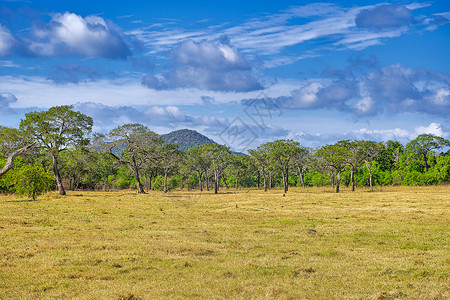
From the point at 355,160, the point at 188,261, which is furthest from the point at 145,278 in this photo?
the point at 355,160

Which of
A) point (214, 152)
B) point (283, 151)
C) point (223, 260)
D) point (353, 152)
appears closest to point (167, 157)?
point (214, 152)

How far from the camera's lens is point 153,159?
69.6 metres

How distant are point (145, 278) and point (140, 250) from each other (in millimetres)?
3890

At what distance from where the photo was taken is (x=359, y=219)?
27531 mm

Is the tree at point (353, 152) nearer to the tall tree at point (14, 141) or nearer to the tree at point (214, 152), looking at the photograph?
the tree at point (214, 152)

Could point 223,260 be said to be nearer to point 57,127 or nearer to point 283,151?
point 57,127

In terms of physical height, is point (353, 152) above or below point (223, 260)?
above

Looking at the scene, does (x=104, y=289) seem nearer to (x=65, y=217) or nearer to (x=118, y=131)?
(x=65, y=217)

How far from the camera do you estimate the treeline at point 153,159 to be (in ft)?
172

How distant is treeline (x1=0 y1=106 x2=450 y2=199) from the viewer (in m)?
52.4

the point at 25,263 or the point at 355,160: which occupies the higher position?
the point at 355,160

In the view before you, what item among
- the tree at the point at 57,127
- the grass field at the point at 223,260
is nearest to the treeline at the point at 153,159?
the tree at the point at 57,127

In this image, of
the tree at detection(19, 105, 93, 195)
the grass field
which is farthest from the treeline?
the grass field

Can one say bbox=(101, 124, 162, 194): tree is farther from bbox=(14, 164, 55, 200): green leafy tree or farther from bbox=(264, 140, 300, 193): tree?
bbox=(264, 140, 300, 193): tree
